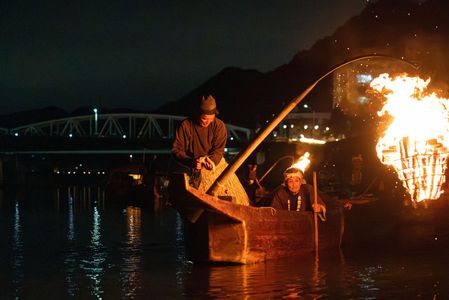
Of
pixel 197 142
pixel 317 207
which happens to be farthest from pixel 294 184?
pixel 197 142

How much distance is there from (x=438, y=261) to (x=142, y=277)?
227 inches

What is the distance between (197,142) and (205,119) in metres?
0.50

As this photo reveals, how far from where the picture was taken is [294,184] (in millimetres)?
16391

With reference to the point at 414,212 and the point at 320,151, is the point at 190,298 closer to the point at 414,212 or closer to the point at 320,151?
the point at 414,212

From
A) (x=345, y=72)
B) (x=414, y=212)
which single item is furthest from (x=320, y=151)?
(x=414, y=212)

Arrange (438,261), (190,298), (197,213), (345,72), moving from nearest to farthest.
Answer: (190,298), (197,213), (438,261), (345,72)

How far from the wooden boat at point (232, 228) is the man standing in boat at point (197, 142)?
0.73 m

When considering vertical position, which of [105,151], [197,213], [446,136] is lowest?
[197,213]

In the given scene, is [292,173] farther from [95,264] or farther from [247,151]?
[95,264]

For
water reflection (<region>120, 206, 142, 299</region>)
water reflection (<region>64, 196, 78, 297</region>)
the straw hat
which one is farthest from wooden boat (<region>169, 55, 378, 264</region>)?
water reflection (<region>64, 196, 78, 297</region>)

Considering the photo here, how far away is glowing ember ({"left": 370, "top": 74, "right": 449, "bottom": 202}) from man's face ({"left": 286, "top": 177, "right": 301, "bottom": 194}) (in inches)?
70.6

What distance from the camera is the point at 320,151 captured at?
65875mm

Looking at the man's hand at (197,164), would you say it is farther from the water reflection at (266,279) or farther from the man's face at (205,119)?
the water reflection at (266,279)

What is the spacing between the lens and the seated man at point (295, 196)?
53.4ft
